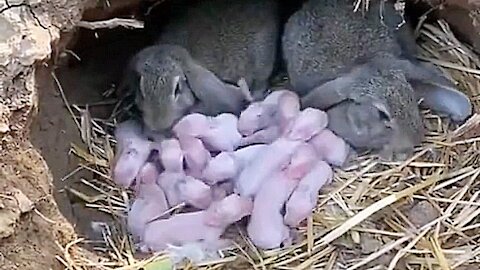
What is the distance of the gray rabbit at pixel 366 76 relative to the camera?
2.63 m

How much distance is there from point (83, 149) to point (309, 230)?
28.3 inches

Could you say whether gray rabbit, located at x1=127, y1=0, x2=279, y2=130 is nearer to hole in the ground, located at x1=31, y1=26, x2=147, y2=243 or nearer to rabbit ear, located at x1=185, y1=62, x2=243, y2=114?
rabbit ear, located at x1=185, y1=62, x2=243, y2=114

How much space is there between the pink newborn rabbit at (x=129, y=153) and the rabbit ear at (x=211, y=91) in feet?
0.68

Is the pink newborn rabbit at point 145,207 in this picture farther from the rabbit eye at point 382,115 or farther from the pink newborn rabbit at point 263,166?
the rabbit eye at point 382,115

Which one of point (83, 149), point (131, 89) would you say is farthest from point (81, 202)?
point (131, 89)

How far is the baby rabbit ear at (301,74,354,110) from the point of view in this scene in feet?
8.85

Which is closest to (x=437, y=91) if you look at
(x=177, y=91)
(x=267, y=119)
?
(x=267, y=119)

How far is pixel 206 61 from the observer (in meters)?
2.85

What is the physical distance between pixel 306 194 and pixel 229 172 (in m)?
0.22

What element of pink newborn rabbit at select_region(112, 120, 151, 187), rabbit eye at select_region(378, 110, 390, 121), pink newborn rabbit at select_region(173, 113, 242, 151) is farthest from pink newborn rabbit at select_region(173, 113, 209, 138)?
rabbit eye at select_region(378, 110, 390, 121)

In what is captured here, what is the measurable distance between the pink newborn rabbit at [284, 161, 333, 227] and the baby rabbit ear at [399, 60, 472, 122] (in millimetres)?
405

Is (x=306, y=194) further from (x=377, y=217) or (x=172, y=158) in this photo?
(x=172, y=158)

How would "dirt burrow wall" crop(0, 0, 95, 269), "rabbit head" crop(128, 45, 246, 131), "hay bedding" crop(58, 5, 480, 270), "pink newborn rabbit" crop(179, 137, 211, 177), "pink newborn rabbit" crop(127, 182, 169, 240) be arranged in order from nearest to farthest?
"dirt burrow wall" crop(0, 0, 95, 269) → "hay bedding" crop(58, 5, 480, 270) → "pink newborn rabbit" crop(127, 182, 169, 240) → "pink newborn rabbit" crop(179, 137, 211, 177) → "rabbit head" crop(128, 45, 246, 131)

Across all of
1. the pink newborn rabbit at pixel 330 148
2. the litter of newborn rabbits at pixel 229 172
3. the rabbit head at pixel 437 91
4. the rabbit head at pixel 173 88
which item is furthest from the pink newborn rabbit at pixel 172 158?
the rabbit head at pixel 437 91
